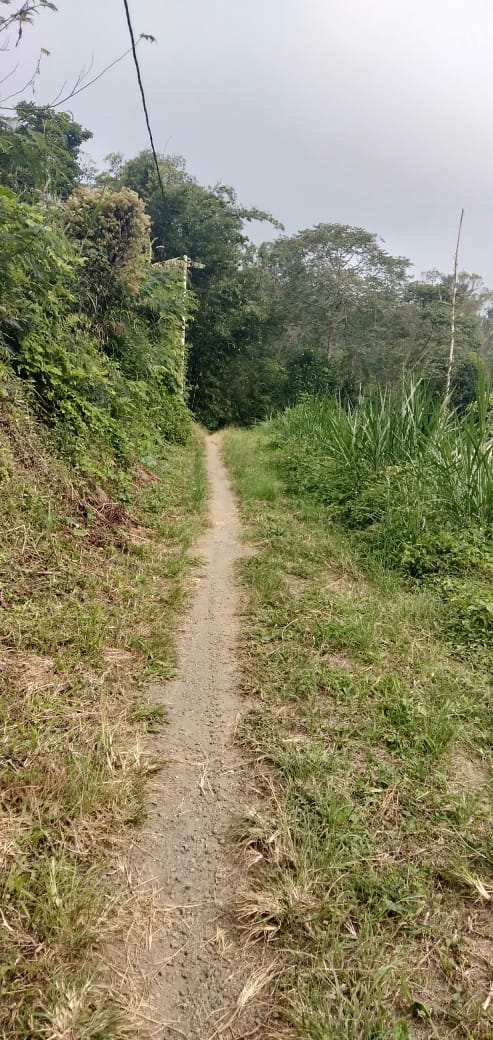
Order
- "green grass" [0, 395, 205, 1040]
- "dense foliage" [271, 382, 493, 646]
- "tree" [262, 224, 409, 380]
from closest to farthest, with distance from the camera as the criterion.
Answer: "green grass" [0, 395, 205, 1040]
"dense foliage" [271, 382, 493, 646]
"tree" [262, 224, 409, 380]

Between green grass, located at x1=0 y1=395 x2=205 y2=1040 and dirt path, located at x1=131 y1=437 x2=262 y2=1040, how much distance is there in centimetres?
10

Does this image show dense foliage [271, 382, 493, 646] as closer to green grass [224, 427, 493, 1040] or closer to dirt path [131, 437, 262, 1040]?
green grass [224, 427, 493, 1040]

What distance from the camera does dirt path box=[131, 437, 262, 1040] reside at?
1.13m

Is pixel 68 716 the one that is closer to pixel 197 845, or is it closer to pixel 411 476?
pixel 197 845

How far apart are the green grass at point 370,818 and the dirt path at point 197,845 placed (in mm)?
89

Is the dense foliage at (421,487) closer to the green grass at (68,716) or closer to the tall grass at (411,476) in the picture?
the tall grass at (411,476)

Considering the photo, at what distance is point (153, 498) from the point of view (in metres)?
4.96

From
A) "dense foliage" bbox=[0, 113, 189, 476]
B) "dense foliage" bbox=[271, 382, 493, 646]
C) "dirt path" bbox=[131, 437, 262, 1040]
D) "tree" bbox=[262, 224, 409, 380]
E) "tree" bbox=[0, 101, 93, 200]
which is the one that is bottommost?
"dirt path" bbox=[131, 437, 262, 1040]

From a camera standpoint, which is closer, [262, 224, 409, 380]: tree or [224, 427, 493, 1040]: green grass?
[224, 427, 493, 1040]: green grass

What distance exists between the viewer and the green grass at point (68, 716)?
1.10m

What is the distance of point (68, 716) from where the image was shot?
6.16 ft

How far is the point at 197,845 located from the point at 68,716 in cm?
72

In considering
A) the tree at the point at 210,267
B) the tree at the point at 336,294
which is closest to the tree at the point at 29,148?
the tree at the point at 210,267

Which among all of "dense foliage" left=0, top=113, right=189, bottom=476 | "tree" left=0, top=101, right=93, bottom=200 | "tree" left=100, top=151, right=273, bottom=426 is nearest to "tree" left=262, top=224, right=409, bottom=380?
"tree" left=100, top=151, right=273, bottom=426
